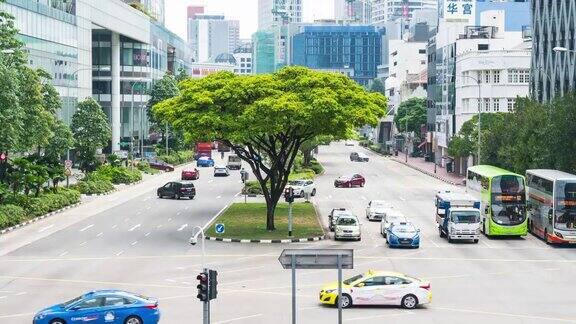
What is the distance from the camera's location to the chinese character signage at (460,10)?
473ft

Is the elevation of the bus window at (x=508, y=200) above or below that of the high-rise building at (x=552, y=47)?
below

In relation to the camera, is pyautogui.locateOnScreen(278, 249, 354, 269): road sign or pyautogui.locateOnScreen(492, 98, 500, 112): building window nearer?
pyautogui.locateOnScreen(278, 249, 354, 269): road sign

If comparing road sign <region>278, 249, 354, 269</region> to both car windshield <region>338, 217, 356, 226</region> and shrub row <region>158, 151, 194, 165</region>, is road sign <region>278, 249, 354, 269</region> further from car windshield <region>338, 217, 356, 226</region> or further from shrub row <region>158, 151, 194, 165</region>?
shrub row <region>158, 151, 194, 165</region>

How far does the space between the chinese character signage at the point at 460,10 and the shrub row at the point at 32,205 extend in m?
79.1

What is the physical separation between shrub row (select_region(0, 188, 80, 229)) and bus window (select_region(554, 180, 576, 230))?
2983 cm

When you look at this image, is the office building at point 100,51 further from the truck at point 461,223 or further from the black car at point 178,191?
the truck at point 461,223

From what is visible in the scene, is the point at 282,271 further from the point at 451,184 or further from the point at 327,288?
the point at 451,184

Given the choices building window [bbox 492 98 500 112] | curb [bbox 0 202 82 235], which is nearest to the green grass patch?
curb [bbox 0 202 82 235]

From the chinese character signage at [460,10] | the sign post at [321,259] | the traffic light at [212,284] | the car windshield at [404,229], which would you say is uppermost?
the chinese character signage at [460,10]

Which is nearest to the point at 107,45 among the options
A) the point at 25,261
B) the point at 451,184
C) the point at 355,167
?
the point at 355,167

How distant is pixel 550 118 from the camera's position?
64562 mm

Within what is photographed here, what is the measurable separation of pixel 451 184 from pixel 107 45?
186ft

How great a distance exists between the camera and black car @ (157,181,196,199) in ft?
275

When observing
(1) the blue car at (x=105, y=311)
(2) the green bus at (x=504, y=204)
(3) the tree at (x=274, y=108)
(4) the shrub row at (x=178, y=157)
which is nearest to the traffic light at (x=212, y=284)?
(1) the blue car at (x=105, y=311)
